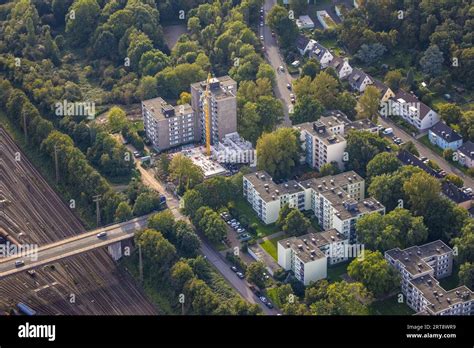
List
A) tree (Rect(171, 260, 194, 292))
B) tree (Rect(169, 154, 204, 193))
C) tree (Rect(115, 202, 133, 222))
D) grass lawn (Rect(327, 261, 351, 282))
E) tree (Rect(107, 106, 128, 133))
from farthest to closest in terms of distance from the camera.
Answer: tree (Rect(107, 106, 128, 133)), tree (Rect(169, 154, 204, 193)), tree (Rect(115, 202, 133, 222)), grass lawn (Rect(327, 261, 351, 282)), tree (Rect(171, 260, 194, 292))

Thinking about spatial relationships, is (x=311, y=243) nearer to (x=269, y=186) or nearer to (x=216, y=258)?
(x=216, y=258)

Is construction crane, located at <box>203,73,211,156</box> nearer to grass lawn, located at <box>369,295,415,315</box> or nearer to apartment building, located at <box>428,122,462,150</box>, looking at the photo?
apartment building, located at <box>428,122,462,150</box>

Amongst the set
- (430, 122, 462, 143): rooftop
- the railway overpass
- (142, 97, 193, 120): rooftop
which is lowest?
the railway overpass

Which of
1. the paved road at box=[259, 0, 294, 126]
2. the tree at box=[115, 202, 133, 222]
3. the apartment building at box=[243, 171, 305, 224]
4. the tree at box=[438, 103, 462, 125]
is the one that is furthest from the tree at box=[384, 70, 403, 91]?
the tree at box=[115, 202, 133, 222]

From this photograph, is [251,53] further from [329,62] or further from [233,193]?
[233,193]

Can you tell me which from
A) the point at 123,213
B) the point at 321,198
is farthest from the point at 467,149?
the point at 123,213

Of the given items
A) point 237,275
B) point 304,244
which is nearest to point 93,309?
point 237,275

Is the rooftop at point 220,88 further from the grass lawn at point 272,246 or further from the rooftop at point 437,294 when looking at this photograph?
the rooftop at point 437,294
